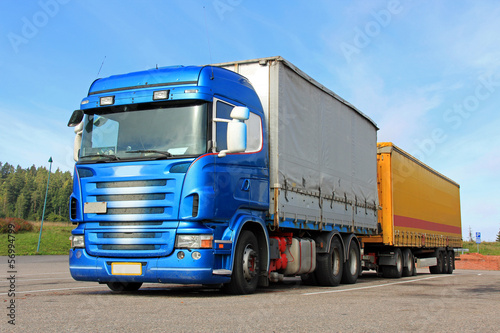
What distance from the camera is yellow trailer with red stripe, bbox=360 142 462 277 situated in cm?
1719

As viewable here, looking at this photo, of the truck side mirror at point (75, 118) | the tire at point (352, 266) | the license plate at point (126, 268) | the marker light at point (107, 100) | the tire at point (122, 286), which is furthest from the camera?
the tire at point (352, 266)

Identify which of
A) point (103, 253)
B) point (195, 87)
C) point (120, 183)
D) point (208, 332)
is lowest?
point (208, 332)

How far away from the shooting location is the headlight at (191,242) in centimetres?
777

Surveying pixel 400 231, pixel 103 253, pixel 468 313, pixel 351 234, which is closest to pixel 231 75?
pixel 103 253

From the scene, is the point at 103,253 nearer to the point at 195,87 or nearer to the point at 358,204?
the point at 195,87

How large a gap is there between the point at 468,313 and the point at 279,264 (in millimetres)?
4099

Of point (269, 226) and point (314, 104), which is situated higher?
point (314, 104)

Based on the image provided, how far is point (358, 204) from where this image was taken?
14297mm

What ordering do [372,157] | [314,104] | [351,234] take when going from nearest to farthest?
1. [314,104]
2. [351,234]
3. [372,157]

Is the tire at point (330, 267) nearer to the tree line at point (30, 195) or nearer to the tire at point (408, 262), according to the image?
the tire at point (408, 262)

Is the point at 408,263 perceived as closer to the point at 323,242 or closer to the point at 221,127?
the point at 323,242

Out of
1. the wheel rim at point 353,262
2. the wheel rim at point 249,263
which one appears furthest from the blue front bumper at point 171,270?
the wheel rim at point 353,262

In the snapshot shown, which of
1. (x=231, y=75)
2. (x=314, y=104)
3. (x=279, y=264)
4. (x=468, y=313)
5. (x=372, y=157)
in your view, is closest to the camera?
(x=468, y=313)

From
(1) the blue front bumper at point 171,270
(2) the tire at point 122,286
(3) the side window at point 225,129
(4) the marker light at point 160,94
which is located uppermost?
(4) the marker light at point 160,94
